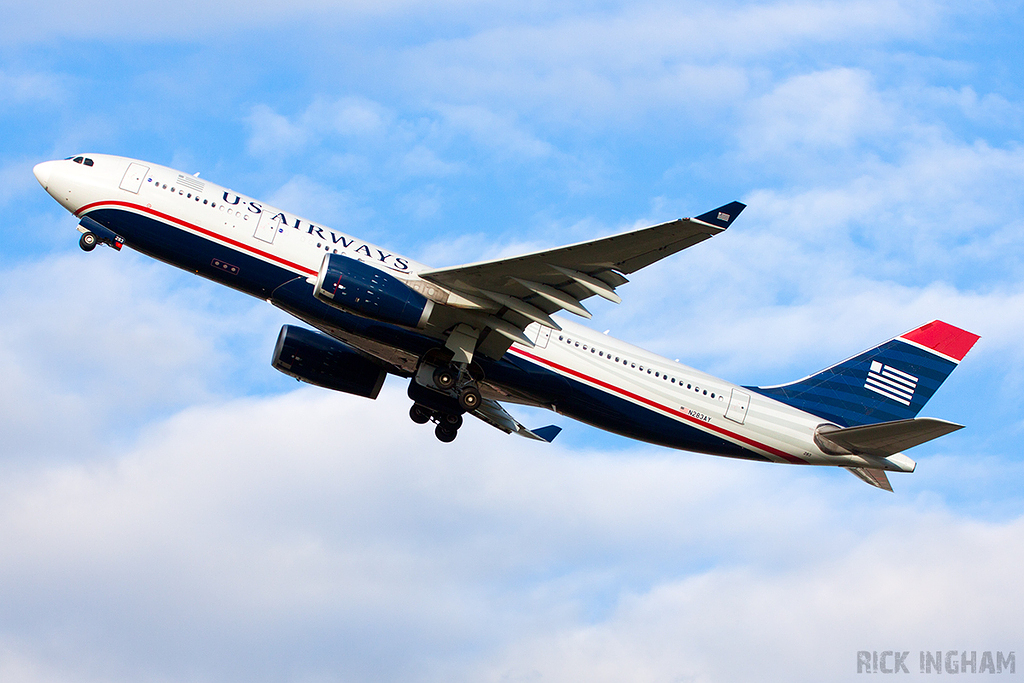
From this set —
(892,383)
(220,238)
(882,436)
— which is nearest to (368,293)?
(220,238)

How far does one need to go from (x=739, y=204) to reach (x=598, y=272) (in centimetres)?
476

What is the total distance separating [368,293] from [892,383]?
19.2 m

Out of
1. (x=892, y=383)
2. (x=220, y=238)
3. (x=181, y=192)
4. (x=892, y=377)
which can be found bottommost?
(x=220, y=238)

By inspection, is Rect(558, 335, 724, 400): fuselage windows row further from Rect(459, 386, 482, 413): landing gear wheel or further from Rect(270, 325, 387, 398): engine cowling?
Rect(270, 325, 387, 398): engine cowling

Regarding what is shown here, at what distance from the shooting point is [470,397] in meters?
30.9

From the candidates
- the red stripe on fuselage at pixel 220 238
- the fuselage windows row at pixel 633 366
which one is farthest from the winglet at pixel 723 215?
the red stripe on fuselage at pixel 220 238

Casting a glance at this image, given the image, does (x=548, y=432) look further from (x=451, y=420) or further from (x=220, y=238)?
(x=220, y=238)

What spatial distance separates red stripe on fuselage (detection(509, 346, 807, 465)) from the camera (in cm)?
3122

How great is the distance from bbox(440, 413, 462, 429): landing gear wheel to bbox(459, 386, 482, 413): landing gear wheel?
9.48 ft

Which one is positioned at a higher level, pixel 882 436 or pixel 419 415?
pixel 882 436

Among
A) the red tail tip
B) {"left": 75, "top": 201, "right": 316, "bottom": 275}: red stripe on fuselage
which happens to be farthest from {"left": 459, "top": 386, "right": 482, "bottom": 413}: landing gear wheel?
the red tail tip

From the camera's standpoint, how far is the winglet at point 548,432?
37.6 meters

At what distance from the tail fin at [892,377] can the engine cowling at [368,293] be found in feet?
44.4

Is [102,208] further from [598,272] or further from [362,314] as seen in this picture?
[598,272]
